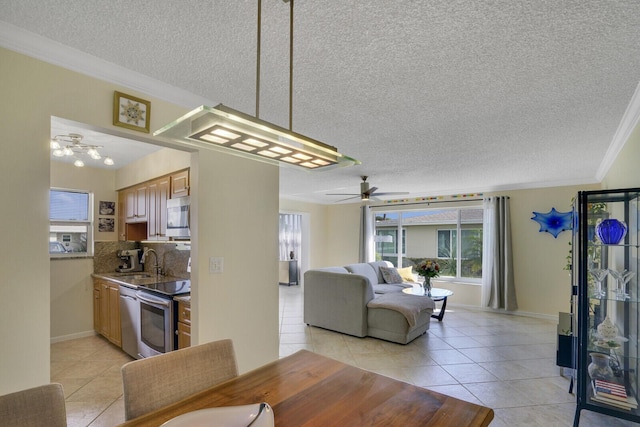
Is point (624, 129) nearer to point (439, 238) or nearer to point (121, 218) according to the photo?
point (439, 238)

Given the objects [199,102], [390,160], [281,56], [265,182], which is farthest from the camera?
[390,160]

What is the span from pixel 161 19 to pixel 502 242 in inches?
236

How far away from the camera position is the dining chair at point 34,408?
929mm

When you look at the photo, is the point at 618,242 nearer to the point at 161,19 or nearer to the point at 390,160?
the point at 390,160

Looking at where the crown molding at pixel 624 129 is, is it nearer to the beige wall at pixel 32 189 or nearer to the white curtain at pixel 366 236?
the beige wall at pixel 32 189

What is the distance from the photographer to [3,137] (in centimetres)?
145

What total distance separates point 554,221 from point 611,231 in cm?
360

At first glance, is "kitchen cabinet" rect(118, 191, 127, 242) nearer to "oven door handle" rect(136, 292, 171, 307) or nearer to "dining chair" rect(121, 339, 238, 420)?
"oven door handle" rect(136, 292, 171, 307)

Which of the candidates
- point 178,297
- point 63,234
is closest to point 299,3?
point 178,297

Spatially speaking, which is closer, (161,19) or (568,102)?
(161,19)

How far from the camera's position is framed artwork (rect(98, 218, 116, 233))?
4.53 meters

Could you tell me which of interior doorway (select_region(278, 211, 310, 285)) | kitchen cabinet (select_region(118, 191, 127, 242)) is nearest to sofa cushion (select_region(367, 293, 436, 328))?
kitchen cabinet (select_region(118, 191, 127, 242))

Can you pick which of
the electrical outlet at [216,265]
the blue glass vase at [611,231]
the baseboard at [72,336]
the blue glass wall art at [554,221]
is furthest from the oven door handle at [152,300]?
the blue glass wall art at [554,221]

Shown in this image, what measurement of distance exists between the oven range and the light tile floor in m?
0.43
